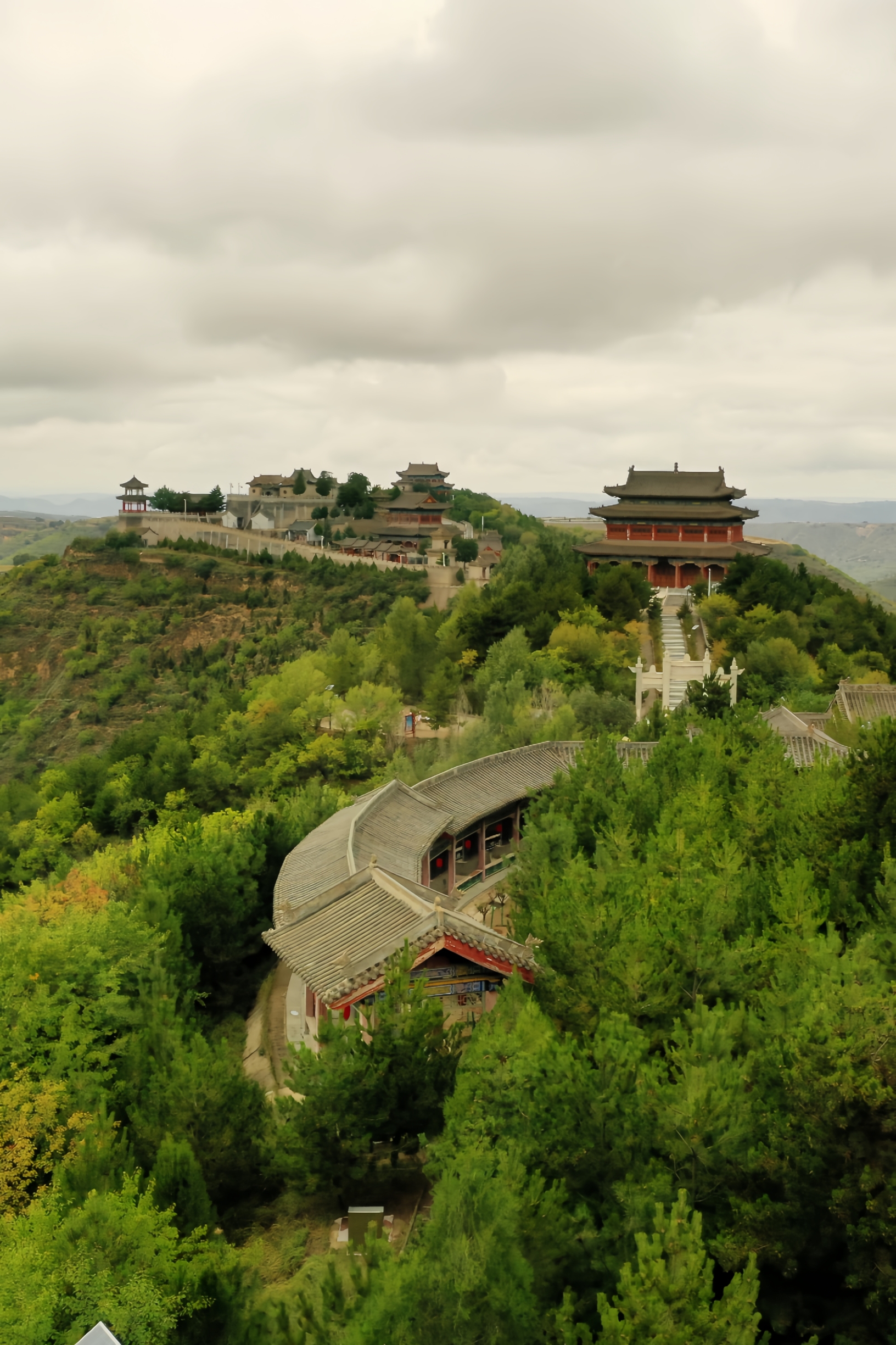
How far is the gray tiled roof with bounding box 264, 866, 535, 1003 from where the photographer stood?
15.3 m

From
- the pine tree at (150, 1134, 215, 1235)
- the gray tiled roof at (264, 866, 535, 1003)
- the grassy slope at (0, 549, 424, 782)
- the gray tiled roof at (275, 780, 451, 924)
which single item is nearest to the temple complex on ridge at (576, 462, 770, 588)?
the grassy slope at (0, 549, 424, 782)

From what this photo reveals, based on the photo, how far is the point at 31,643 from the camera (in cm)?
8269

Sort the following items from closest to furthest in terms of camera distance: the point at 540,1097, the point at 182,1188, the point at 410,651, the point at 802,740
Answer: the point at 540,1097 → the point at 182,1188 → the point at 802,740 → the point at 410,651

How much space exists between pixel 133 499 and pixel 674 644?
65.9 m

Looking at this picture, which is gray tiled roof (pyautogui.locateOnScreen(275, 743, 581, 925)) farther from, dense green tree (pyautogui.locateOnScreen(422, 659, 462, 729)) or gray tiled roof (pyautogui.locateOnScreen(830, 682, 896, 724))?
dense green tree (pyautogui.locateOnScreen(422, 659, 462, 729))

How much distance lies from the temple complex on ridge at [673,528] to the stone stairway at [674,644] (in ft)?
15.9

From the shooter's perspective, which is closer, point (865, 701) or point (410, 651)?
point (865, 701)

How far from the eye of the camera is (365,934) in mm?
16438

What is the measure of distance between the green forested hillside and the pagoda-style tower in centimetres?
7777

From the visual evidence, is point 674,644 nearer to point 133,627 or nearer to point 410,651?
point 410,651

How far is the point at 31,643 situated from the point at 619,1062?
78.8 metres

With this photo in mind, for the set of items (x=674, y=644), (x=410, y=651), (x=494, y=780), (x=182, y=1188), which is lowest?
(x=182, y=1188)

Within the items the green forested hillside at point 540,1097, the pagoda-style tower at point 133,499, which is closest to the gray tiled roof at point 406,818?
the green forested hillside at point 540,1097

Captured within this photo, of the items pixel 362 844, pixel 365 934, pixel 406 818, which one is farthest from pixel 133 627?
pixel 365 934
